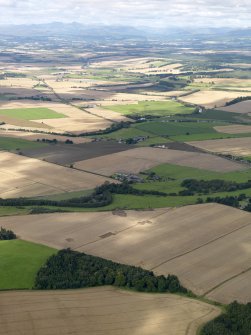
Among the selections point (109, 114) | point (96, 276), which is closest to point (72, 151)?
point (109, 114)

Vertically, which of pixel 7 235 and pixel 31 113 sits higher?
pixel 31 113

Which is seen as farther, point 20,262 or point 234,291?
point 20,262

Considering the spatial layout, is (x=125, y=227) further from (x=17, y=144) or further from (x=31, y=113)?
(x=31, y=113)

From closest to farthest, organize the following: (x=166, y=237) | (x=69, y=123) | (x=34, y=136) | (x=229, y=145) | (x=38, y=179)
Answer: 1. (x=166, y=237)
2. (x=38, y=179)
3. (x=229, y=145)
4. (x=34, y=136)
5. (x=69, y=123)

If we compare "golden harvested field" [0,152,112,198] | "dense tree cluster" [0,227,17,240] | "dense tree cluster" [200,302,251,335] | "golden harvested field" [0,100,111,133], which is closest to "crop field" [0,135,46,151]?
"golden harvested field" [0,152,112,198]

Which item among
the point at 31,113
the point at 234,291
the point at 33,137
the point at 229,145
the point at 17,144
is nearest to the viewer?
the point at 234,291

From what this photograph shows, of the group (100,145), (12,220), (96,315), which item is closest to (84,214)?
(12,220)
